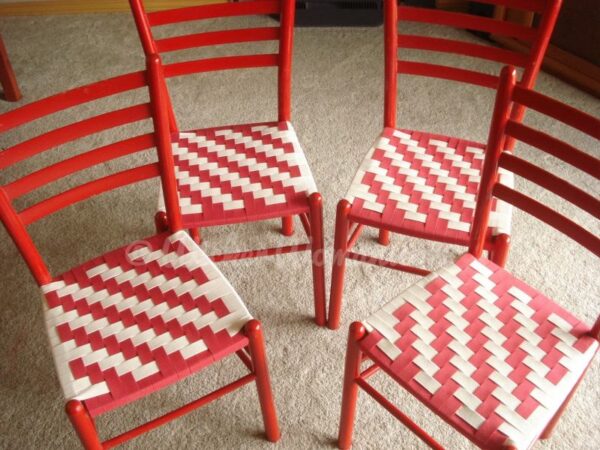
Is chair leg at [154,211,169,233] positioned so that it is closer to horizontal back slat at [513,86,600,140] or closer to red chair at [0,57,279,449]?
red chair at [0,57,279,449]

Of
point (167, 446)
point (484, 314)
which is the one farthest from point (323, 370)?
point (484, 314)

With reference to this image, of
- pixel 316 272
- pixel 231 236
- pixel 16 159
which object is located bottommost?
pixel 231 236

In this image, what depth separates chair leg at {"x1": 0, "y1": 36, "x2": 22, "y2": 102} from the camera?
2.16m

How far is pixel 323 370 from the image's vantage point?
1409 millimetres

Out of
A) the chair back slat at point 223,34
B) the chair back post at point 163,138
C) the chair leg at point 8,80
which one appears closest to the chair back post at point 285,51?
the chair back slat at point 223,34

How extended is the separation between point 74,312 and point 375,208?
24.8 inches

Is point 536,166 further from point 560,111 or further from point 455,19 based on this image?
point 455,19

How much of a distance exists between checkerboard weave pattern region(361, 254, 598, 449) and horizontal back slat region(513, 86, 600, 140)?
32 cm

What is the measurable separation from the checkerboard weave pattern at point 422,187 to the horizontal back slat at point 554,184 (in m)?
0.19

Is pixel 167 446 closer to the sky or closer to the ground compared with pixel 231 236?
closer to the ground

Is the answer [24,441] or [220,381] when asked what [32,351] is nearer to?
Answer: [24,441]

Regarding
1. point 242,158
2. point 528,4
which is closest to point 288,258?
point 242,158

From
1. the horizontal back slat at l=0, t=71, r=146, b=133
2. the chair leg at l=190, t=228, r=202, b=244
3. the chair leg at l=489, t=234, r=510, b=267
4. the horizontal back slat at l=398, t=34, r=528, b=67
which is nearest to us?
the horizontal back slat at l=0, t=71, r=146, b=133

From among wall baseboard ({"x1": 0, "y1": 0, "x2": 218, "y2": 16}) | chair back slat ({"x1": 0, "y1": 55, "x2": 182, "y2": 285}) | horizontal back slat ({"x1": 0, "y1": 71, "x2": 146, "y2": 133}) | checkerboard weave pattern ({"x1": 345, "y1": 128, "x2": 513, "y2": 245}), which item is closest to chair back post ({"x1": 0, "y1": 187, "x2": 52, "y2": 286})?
chair back slat ({"x1": 0, "y1": 55, "x2": 182, "y2": 285})
